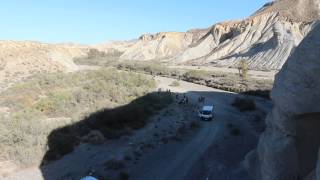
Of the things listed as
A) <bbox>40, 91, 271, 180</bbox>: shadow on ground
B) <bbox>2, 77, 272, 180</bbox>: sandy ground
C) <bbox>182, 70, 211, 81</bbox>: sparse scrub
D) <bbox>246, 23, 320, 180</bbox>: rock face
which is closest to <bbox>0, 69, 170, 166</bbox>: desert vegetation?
<bbox>40, 91, 271, 180</bbox>: shadow on ground

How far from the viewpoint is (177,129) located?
1490 inches

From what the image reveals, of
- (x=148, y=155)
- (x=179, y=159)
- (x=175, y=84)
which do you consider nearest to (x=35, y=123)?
(x=148, y=155)

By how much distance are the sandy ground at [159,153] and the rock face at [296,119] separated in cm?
1046

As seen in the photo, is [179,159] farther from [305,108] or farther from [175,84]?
[175,84]

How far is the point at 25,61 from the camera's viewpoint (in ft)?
297

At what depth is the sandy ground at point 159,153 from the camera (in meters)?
27.2

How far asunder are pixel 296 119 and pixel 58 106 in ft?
109

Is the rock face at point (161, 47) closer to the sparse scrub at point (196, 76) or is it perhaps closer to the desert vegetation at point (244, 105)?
the sparse scrub at point (196, 76)

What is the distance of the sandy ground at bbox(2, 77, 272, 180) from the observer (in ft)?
89.1

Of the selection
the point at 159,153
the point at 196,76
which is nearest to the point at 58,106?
the point at 159,153

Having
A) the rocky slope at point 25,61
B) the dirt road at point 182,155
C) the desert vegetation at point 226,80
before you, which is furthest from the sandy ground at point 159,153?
the rocky slope at point 25,61

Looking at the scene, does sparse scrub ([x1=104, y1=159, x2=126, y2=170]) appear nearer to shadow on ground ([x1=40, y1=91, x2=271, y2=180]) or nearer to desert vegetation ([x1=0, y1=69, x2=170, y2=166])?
shadow on ground ([x1=40, y1=91, x2=271, y2=180])

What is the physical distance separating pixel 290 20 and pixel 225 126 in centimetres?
8341

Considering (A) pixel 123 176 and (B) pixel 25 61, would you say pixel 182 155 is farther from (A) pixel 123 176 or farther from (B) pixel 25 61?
(B) pixel 25 61
